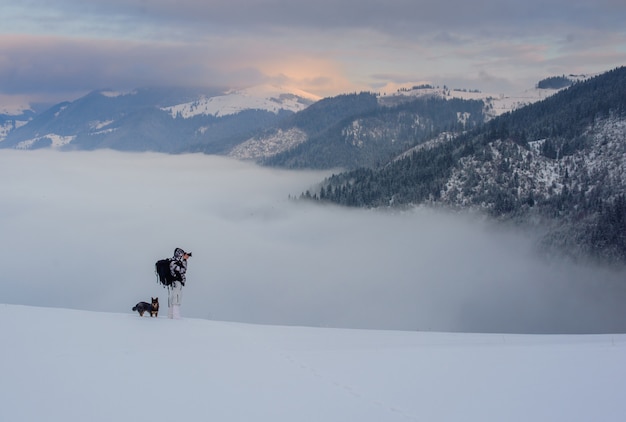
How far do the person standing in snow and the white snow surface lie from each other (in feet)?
10.5

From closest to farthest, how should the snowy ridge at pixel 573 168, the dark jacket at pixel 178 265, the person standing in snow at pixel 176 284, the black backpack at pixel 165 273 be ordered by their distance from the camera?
1. the person standing in snow at pixel 176 284
2. the black backpack at pixel 165 273
3. the dark jacket at pixel 178 265
4. the snowy ridge at pixel 573 168

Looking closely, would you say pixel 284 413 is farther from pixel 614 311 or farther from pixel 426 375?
pixel 614 311

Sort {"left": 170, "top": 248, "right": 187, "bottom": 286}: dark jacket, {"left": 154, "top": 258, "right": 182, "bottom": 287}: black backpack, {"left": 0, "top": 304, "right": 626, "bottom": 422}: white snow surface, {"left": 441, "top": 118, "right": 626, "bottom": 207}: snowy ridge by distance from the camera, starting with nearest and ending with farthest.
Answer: {"left": 0, "top": 304, "right": 626, "bottom": 422}: white snow surface < {"left": 154, "top": 258, "right": 182, "bottom": 287}: black backpack < {"left": 170, "top": 248, "right": 187, "bottom": 286}: dark jacket < {"left": 441, "top": 118, "right": 626, "bottom": 207}: snowy ridge

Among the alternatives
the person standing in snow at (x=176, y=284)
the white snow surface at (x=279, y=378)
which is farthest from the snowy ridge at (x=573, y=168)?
the white snow surface at (x=279, y=378)

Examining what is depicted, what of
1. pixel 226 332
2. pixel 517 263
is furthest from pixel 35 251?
pixel 226 332

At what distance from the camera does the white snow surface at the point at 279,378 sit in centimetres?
1013

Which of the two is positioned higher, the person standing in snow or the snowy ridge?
the snowy ridge

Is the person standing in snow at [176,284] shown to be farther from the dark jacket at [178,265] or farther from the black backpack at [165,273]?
the black backpack at [165,273]

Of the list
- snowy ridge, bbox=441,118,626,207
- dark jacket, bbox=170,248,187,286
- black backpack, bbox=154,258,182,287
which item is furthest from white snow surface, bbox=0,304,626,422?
snowy ridge, bbox=441,118,626,207

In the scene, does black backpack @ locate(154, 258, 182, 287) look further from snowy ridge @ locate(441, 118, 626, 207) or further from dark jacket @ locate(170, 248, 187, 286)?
snowy ridge @ locate(441, 118, 626, 207)

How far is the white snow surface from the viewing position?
10.1 m

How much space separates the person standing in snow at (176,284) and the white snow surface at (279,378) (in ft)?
10.5

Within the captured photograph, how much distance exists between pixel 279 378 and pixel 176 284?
9.51 meters

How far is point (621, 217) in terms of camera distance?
508 feet
